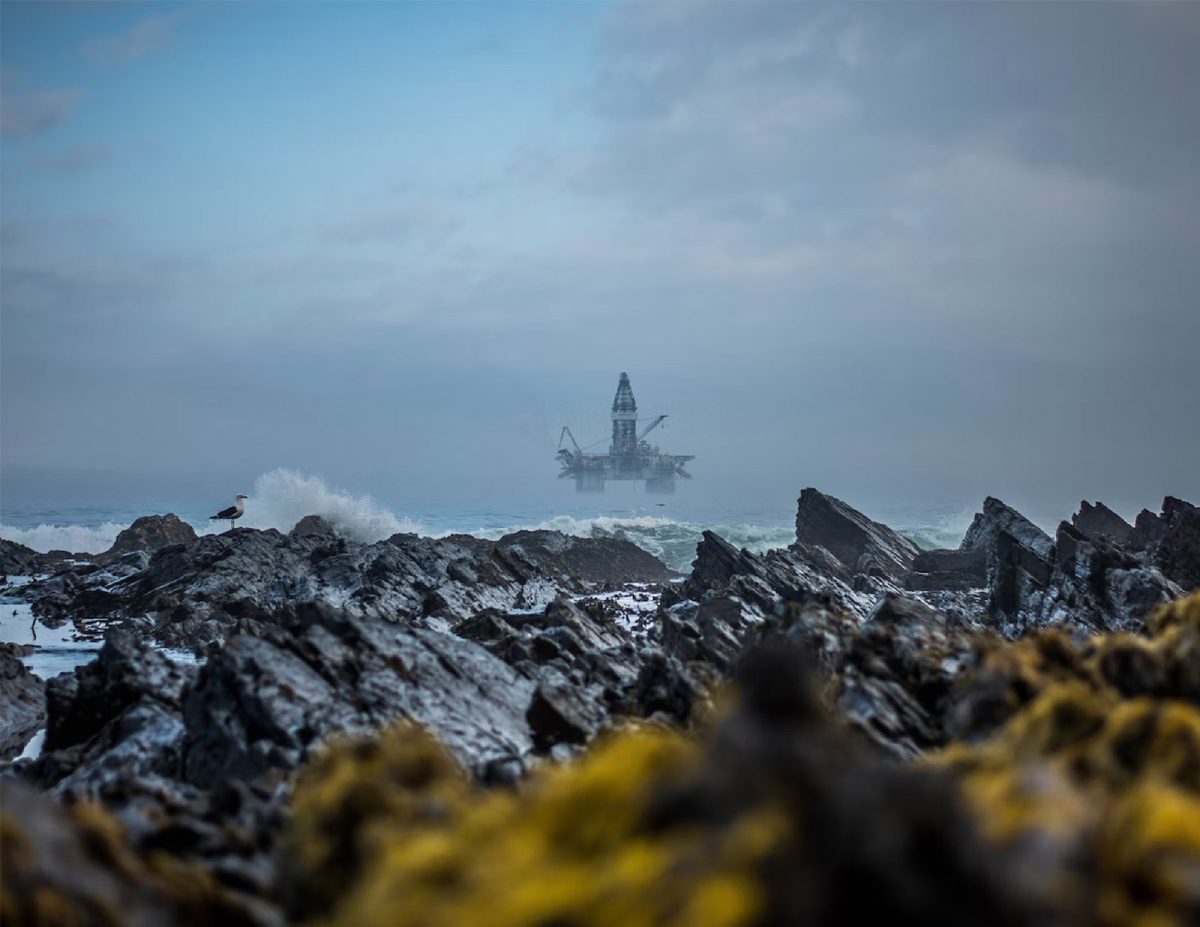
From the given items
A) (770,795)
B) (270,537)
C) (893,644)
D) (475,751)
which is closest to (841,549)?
(270,537)

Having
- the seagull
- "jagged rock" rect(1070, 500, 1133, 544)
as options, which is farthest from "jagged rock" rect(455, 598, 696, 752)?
"jagged rock" rect(1070, 500, 1133, 544)

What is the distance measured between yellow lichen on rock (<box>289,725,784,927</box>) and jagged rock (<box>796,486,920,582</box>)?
85279mm

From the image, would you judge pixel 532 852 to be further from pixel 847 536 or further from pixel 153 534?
pixel 153 534

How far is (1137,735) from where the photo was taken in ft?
45.2

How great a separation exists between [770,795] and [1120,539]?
301ft

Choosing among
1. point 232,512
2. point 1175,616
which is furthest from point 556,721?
point 232,512

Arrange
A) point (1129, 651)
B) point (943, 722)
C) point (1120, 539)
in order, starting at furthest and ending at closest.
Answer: point (1120, 539), point (943, 722), point (1129, 651)

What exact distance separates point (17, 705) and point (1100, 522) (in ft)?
289

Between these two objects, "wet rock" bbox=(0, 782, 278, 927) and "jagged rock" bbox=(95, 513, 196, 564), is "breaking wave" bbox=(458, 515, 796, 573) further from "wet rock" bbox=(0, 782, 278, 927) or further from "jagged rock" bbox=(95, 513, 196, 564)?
"wet rock" bbox=(0, 782, 278, 927)

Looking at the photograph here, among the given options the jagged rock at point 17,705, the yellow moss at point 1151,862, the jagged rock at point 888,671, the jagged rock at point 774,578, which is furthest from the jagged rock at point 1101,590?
the jagged rock at point 17,705

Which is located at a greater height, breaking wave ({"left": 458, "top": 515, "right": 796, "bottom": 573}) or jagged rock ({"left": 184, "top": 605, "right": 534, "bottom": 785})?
jagged rock ({"left": 184, "top": 605, "right": 534, "bottom": 785})

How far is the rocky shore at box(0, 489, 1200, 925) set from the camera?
7.96 m

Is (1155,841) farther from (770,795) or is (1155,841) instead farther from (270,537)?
(270,537)

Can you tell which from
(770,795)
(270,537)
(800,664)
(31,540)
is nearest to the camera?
(770,795)
